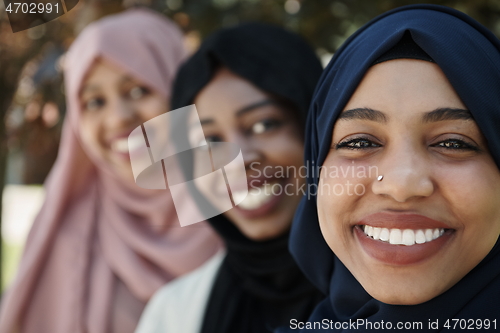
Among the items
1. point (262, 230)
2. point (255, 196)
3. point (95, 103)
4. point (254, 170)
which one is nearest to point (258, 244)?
point (262, 230)

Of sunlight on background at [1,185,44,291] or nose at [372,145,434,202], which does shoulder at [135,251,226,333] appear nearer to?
nose at [372,145,434,202]

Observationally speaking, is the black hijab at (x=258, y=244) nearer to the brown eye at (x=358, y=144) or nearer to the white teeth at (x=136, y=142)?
the white teeth at (x=136, y=142)

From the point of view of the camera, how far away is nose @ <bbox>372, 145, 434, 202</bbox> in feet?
3.65

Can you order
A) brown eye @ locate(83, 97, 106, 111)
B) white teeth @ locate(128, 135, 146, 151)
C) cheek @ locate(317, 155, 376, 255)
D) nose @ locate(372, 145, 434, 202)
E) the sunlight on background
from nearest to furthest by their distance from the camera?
1. nose @ locate(372, 145, 434, 202)
2. cheek @ locate(317, 155, 376, 255)
3. white teeth @ locate(128, 135, 146, 151)
4. brown eye @ locate(83, 97, 106, 111)
5. the sunlight on background

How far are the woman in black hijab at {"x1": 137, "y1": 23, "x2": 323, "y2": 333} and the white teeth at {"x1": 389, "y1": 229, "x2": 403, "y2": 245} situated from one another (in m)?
0.78

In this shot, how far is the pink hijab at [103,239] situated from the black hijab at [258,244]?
0.64 metres

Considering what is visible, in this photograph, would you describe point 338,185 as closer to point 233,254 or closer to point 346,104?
point 346,104

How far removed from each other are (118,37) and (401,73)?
1995 millimetres

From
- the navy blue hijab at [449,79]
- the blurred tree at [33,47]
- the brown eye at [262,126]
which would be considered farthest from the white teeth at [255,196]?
the blurred tree at [33,47]

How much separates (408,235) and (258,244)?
3.19ft

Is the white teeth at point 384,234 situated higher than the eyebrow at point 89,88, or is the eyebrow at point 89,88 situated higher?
the eyebrow at point 89,88

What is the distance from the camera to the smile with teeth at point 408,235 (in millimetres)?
1164

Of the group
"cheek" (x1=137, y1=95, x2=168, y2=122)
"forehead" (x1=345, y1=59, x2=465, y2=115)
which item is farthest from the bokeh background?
"forehead" (x1=345, y1=59, x2=465, y2=115)

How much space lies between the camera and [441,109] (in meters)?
1.14
